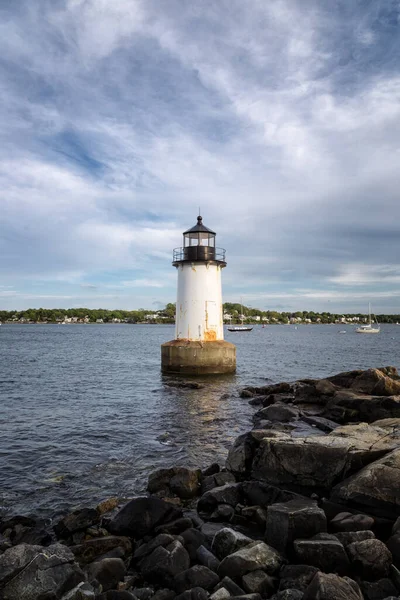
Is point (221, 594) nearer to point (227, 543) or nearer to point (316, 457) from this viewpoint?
point (227, 543)

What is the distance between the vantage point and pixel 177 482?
8.56 m

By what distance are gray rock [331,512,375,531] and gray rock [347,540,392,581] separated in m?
0.71

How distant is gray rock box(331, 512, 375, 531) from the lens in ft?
19.8

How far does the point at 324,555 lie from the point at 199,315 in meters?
19.6

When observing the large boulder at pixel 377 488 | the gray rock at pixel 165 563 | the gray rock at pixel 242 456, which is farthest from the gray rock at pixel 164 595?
the gray rock at pixel 242 456

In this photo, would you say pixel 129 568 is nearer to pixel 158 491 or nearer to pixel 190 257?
pixel 158 491

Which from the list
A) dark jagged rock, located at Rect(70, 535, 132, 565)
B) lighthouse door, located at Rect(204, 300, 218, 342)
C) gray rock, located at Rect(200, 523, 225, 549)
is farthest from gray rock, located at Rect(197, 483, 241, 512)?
lighthouse door, located at Rect(204, 300, 218, 342)

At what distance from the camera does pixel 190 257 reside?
25078 mm

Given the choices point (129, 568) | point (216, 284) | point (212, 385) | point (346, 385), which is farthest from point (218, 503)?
point (216, 284)

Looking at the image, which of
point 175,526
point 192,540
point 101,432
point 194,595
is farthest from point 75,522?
point 101,432

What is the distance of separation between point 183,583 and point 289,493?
2.78 meters

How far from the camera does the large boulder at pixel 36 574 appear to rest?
5.03m

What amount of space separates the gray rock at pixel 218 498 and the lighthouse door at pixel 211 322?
1709cm

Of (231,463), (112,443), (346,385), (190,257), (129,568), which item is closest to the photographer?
(129,568)
